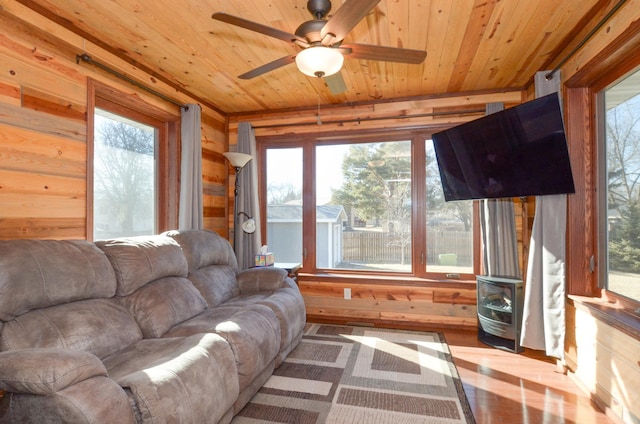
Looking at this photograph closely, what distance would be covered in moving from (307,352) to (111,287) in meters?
1.63

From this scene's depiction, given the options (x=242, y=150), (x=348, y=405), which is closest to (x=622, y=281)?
(x=348, y=405)

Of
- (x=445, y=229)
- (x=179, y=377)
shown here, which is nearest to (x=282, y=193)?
(x=445, y=229)

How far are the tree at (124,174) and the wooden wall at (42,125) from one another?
0.31m

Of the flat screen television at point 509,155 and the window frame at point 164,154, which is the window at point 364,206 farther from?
the window frame at point 164,154

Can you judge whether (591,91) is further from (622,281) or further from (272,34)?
(272,34)

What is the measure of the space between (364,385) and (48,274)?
2.00m

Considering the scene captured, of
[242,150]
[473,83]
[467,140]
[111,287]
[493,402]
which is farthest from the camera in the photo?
[242,150]

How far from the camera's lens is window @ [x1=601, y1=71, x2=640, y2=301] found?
2029mm

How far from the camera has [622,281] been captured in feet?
7.08

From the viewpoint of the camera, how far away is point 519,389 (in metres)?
2.30

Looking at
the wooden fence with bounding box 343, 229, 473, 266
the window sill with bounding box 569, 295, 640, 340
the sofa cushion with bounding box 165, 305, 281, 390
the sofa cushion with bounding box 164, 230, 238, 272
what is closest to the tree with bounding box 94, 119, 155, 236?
the sofa cushion with bounding box 164, 230, 238, 272

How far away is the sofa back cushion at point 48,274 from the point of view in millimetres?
1521

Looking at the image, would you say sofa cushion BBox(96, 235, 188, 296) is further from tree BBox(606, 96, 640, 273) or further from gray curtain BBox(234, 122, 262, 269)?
tree BBox(606, 96, 640, 273)

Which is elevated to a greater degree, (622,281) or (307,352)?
(622,281)
